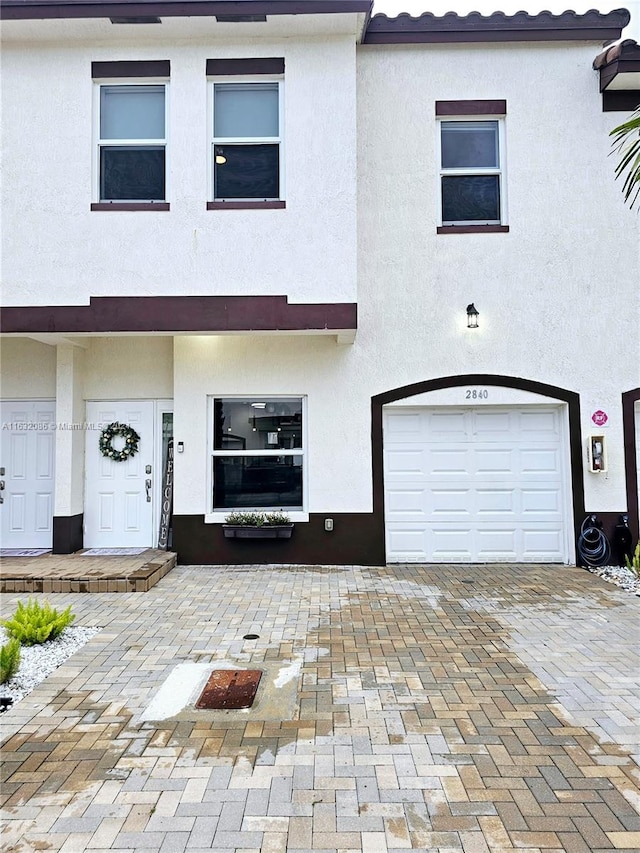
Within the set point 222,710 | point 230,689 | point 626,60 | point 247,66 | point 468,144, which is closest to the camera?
point 222,710

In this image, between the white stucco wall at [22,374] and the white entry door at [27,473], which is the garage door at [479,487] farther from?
the white stucco wall at [22,374]

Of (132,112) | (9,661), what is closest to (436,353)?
(132,112)

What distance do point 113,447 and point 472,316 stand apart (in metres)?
5.64

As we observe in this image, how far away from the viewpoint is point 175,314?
6863 mm

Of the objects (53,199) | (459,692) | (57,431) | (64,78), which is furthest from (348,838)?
(64,78)

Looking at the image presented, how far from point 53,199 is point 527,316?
259 inches

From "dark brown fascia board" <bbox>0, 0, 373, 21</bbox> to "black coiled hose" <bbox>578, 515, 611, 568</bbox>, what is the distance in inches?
291

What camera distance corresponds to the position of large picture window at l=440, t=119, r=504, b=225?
793 centimetres

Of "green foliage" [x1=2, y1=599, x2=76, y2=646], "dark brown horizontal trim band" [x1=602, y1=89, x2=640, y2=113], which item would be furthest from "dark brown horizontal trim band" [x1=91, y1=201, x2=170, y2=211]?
"dark brown horizontal trim band" [x1=602, y1=89, x2=640, y2=113]

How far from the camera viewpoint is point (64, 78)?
699cm

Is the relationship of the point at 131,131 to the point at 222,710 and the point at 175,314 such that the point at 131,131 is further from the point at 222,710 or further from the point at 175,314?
the point at 222,710

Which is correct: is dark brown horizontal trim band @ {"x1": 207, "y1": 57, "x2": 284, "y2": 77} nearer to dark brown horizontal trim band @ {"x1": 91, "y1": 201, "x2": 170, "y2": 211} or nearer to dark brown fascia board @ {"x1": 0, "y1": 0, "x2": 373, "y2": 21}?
dark brown fascia board @ {"x1": 0, "y1": 0, "x2": 373, "y2": 21}

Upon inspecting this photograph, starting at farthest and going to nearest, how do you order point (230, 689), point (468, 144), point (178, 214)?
point (468, 144)
point (178, 214)
point (230, 689)

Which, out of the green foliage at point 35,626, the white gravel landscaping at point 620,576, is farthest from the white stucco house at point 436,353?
the green foliage at point 35,626
